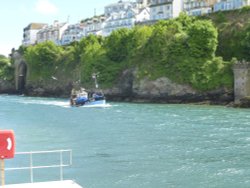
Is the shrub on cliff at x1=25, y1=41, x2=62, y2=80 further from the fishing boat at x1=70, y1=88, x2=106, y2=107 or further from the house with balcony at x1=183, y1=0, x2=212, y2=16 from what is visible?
Result: the fishing boat at x1=70, y1=88, x2=106, y2=107

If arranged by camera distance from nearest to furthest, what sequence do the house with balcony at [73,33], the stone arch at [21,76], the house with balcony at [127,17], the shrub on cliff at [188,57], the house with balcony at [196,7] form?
the shrub on cliff at [188,57]
the house with balcony at [196,7]
the house with balcony at [127,17]
the stone arch at [21,76]
the house with balcony at [73,33]

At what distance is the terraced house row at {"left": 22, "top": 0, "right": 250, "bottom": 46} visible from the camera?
117m

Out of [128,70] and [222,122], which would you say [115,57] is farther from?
[222,122]

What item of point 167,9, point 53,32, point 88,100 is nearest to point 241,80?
point 88,100

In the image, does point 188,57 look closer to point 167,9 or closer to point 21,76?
point 167,9

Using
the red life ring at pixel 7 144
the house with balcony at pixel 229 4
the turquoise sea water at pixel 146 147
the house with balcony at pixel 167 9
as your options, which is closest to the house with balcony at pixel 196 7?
the house with balcony at pixel 167 9

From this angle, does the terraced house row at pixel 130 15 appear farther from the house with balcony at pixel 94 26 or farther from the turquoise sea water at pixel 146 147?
the turquoise sea water at pixel 146 147

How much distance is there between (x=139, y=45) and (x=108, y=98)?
12.3 meters

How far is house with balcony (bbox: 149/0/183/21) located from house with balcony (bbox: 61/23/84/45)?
1820 inches

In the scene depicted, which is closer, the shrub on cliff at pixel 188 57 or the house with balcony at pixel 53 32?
the shrub on cliff at pixel 188 57

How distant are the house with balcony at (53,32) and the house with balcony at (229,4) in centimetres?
8445

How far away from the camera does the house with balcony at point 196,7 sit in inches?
4591

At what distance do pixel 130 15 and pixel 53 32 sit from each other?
5468cm

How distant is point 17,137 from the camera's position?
134 feet
